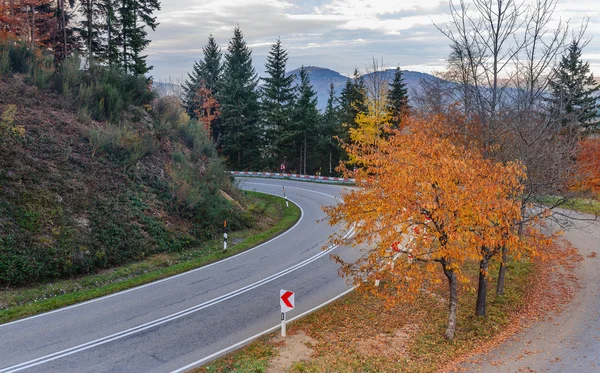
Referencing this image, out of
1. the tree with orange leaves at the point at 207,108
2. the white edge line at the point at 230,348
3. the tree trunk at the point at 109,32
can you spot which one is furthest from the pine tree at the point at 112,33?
the white edge line at the point at 230,348

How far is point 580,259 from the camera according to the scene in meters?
15.8

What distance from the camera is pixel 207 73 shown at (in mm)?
46156

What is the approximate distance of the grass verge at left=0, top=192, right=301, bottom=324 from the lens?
34.5 ft

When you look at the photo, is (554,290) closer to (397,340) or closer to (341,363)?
(397,340)

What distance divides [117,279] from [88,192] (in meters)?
4.07

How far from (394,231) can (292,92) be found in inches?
1502

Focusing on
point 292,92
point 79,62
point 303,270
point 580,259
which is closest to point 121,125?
point 79,62

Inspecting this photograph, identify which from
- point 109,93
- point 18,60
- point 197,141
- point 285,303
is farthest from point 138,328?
point 18,60

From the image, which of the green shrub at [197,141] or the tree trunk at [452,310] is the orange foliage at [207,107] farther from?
the tree trunk at [452,310]

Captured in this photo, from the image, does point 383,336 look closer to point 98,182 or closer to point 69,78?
point 98,182

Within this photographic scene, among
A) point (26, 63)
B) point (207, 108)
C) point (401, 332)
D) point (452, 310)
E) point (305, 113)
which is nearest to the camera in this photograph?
point (452, 310)

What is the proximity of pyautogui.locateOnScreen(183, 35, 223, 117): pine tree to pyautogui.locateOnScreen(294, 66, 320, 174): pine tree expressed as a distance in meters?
9.87

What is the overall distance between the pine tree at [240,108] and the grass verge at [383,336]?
34.8 meters

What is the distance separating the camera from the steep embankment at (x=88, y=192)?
40.8 ft
